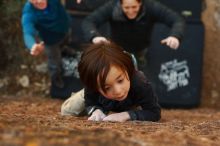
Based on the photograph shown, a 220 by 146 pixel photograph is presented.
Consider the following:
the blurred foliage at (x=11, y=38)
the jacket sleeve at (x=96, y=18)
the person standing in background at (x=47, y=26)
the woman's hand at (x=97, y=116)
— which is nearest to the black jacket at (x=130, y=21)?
the jacket sleeve at (x=96, y=18)

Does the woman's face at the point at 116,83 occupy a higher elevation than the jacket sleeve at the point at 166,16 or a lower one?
lower

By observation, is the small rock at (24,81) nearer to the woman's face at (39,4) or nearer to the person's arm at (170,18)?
the woman's face at (39,4)

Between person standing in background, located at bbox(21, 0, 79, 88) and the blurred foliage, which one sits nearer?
person standing in background, located at bbox(21, 0, 79, 88)

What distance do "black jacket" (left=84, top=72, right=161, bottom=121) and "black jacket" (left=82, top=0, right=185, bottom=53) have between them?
2.77 feet

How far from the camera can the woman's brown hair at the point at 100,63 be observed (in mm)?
3057

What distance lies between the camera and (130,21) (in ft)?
14.9

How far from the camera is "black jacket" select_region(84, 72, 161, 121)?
3381 mm

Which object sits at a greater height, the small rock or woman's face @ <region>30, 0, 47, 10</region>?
woman's face @ <region>30, 0, 47, 10</region>

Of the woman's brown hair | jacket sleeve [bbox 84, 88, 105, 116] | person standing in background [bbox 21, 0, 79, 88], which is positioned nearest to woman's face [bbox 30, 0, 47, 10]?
person standing in background [bbox 21, 0, 79, 88]

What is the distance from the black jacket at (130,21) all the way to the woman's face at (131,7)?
52 mm

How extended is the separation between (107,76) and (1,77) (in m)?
3.49

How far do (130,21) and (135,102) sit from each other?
118 cm

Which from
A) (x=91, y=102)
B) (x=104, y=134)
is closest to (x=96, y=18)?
(x=91, y=102)

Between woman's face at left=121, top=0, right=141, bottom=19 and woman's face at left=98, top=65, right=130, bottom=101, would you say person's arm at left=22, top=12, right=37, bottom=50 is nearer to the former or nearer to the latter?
woman's face at left=121, top=0, right=141, bottom=19
